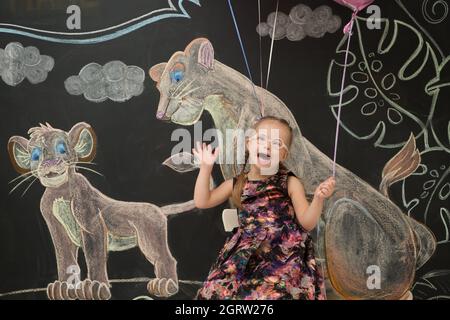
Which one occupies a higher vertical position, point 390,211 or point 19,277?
point 390,211

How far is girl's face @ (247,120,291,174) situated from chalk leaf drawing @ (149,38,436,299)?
484mm

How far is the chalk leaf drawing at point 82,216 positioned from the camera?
9.77 feet

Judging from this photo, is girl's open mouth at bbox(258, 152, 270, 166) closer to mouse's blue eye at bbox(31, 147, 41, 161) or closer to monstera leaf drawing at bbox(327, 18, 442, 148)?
monstera leaf drawing at bbox(327, 18, 442, 148)

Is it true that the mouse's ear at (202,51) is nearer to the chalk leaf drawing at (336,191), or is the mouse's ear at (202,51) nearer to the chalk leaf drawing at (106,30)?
the chalk leaf drawing at (336,191)

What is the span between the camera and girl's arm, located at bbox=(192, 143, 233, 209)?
8.00 ft

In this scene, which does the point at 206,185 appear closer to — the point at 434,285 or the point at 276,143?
the point at 276,143

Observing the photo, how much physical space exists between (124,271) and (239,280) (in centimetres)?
92

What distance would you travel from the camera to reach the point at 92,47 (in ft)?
9.92

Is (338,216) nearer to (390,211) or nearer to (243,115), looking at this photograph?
(390,211)

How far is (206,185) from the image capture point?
8.09ft

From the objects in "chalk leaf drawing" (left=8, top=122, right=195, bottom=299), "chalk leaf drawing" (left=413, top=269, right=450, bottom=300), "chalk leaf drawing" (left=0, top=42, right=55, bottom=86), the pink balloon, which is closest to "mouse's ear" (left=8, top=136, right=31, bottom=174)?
"chalk leaf drawing" (left=8, top=122, right=195, bottom=299)

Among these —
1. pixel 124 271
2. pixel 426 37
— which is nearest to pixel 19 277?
pixel 124 271

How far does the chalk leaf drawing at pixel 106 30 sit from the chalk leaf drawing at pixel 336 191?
21cm
